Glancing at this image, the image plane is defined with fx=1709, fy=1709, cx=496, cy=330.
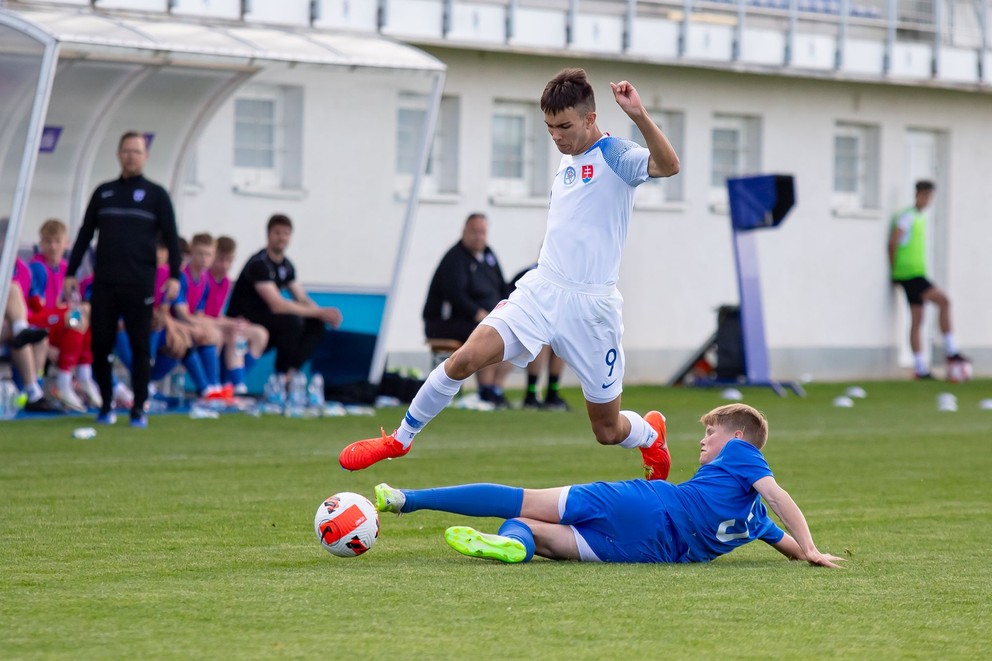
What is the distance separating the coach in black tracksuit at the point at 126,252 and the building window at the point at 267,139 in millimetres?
4855

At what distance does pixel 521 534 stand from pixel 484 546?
16cm

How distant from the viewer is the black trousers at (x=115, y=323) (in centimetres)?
1363

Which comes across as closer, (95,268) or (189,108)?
(95,268)

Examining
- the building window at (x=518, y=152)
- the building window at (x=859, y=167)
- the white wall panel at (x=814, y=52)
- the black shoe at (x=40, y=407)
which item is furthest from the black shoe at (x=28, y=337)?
the building window at (x=859, y=167)

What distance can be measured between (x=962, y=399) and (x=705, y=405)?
408 centimetres

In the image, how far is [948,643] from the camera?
534 centimetres

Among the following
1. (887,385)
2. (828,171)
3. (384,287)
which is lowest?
(887,385)

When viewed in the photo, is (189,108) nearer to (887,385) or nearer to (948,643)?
(887,385)

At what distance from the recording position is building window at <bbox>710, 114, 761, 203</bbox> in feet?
83.6

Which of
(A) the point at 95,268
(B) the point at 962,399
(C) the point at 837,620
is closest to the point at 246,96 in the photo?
(A) the point at 95,268

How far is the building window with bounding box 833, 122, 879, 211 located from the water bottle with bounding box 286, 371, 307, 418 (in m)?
13.3

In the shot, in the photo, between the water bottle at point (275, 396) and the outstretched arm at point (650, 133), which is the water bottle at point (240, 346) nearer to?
the water bottle at point (275, 396)

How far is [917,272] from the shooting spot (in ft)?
87.7

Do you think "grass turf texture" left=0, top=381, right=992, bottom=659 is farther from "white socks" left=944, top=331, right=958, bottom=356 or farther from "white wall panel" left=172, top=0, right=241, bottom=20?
"white socks" left=944, top=331, right=958, bottom=356
